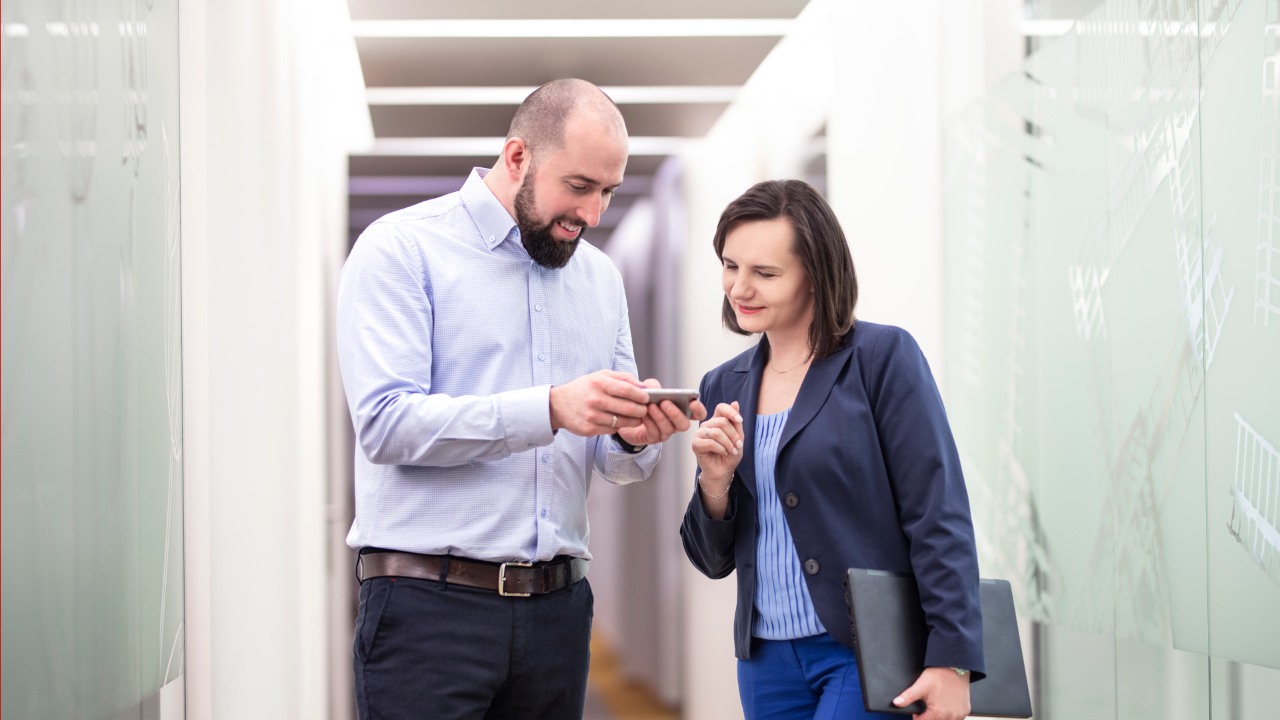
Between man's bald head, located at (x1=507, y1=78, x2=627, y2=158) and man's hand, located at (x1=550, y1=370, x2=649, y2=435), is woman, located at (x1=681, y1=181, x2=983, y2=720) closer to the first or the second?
man's hand, located at (x1=550, y1=370, x2=649, y2=435)

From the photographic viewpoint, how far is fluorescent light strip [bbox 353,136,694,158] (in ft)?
22.2

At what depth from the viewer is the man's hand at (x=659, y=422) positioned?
82.7 inches

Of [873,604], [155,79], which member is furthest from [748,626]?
[155,79]

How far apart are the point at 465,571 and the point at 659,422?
0.45 m

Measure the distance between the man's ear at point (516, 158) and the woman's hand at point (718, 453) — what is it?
2.08ft

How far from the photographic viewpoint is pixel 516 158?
244 cm

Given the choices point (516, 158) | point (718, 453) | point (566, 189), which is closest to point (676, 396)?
point (718, 453)

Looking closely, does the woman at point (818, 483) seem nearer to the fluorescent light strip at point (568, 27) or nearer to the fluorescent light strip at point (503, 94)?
the fluorescent light strip at point (568, 27)

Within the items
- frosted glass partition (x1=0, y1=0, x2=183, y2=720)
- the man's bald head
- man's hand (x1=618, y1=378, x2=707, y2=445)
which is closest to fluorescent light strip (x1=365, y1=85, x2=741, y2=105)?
frosted glass partition (x1=0, y1=0, x2=183, y2=720)

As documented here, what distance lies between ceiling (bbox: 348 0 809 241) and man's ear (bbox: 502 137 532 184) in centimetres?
242

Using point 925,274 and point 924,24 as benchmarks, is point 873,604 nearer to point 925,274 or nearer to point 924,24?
point 925,274

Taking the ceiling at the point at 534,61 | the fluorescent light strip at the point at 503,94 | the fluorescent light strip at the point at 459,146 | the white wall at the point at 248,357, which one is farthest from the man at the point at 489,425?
the fluorescent light strip at the point at 459,146

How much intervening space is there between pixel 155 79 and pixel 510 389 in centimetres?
99

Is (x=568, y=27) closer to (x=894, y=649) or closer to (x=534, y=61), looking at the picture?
(x=534, y=61)
